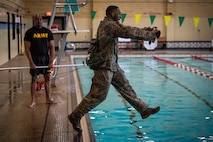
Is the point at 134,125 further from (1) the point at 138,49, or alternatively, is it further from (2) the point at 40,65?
(1) the point at 138,49

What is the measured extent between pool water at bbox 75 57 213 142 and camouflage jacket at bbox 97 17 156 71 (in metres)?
1.18

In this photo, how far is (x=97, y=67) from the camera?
425cm

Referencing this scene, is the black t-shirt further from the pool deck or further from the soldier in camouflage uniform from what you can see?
the soldier in camouflage uniform

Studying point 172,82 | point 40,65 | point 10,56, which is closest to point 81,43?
point 10,56

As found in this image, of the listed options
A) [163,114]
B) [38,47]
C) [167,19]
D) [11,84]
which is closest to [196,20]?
[167,19]

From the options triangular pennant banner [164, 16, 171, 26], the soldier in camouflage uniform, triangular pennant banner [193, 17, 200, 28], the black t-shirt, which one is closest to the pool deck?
the soldier in camouflage uniform

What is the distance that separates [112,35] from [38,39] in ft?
6.71

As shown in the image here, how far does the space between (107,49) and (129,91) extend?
0.65 metres

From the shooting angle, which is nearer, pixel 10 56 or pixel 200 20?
pixel 10 56

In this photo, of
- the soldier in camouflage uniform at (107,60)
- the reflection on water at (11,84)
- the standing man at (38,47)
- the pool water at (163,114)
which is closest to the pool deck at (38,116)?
the reflection on water at (11,84)

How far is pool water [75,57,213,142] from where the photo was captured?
4.95 meters

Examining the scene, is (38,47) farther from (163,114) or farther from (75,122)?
(163,114)

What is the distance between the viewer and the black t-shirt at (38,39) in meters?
5.68

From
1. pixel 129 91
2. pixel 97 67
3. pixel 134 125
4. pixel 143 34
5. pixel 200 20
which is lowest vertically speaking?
pixel 134 125
